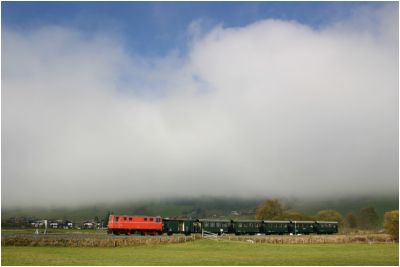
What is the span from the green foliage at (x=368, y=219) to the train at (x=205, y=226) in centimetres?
5650

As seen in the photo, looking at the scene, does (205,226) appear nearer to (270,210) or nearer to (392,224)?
(392,224)

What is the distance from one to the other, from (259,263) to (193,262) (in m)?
5.38

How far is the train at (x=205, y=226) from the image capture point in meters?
67.9

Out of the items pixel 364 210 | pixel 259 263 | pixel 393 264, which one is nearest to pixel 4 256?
pixel 259 263

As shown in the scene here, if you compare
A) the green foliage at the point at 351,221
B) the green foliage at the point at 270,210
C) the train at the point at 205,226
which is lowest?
the green foliage at the point at 351,221

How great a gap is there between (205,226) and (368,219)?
88.8 m

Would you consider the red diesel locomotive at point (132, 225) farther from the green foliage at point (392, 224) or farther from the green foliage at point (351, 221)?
the green foliage at point (351, 221)

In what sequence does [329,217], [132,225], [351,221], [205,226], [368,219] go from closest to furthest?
[132,225] → [205,226] → [329,217] → [368,219] → [351,221]

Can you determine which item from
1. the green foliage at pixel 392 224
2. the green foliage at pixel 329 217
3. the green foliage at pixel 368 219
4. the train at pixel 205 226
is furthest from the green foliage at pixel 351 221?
the green foliage at pixel 392 224

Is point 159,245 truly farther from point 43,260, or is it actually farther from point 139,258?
point 43,260

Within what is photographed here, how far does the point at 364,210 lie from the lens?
148625 millimetres

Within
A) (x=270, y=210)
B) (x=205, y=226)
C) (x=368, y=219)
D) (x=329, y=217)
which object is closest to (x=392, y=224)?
(x=205, y=226)

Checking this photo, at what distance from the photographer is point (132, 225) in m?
68.0

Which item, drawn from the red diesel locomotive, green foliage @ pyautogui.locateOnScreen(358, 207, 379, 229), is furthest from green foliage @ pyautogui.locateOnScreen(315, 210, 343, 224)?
the red diesel locomotive
